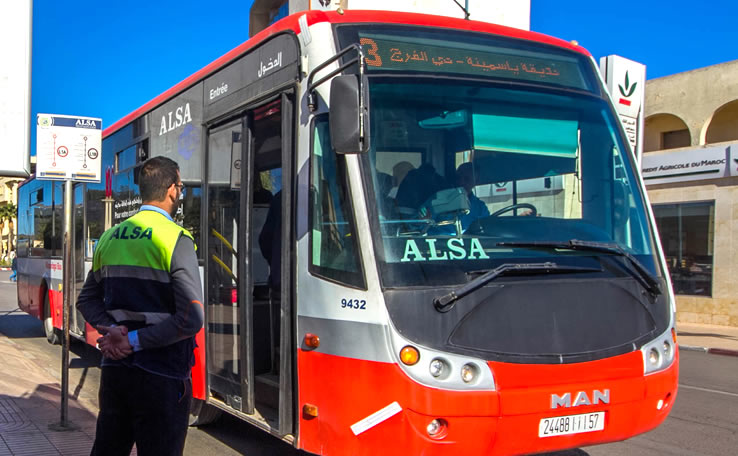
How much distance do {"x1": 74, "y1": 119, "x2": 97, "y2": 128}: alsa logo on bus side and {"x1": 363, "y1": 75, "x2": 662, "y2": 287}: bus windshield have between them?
12.7ft

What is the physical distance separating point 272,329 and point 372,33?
2.35m

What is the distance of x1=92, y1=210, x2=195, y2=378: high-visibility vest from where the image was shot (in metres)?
3.43

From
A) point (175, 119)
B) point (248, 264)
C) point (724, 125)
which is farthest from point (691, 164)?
point (248, 264)

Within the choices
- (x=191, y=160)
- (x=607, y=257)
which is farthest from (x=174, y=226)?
(x=191, y=160)

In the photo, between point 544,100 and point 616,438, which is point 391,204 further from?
point 616,438

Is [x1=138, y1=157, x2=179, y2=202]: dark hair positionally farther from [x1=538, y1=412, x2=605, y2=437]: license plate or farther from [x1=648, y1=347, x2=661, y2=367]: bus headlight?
[x1=648, y1=347, x2=661, y2=367]: bus headlight

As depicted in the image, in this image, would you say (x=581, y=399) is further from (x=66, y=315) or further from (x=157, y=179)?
(x=66, y=315)

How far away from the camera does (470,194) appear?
15.3 feet

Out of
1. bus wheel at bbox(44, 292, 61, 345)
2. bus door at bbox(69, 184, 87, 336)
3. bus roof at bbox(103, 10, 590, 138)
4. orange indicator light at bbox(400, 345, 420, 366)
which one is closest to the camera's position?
orange indicator light at bbox(400, 345, 420, 366)

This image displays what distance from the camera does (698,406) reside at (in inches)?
330

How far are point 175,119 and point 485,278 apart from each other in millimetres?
4090

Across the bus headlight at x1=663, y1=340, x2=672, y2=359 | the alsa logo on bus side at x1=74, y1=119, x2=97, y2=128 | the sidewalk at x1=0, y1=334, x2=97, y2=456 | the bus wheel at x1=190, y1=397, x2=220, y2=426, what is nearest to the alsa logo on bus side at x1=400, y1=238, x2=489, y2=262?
the bus headlight at x1=663, y1=340, x2=672, y2=359

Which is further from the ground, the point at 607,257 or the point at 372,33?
the point at 372,33

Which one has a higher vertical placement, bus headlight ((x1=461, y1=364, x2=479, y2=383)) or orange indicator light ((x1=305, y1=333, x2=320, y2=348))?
orange indicator light ((x1=305, y1=333, x2=320, y2=348))
